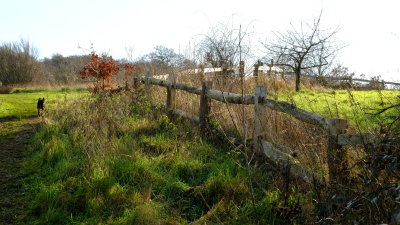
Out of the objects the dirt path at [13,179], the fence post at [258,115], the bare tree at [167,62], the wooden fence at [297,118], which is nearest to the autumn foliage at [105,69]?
the bare tree at [167,62]

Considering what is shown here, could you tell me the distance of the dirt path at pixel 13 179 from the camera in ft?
14.3

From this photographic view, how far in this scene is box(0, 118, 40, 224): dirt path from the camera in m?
4.37

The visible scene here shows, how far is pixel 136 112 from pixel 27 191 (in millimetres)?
4239

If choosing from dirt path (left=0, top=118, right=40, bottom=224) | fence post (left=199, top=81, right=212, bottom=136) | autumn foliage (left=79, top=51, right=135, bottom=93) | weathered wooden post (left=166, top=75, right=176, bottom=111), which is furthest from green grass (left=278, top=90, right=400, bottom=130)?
autumn foliage (left=79, top=51, right=135, bottom=93)

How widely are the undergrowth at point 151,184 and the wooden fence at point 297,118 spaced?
28 cm

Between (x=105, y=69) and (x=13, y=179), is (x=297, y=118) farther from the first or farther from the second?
(x=105, y=69)

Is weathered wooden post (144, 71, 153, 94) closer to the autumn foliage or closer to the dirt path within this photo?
the autumn foliage

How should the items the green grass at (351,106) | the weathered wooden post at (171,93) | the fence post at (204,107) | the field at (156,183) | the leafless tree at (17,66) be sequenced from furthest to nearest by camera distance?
the leafless tree at (17,66), the weathered wooden post at (171,93), the fence post at (204,107), the green grass at (351,106), the field at (156,183)

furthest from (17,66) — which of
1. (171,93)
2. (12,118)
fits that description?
(171,93)

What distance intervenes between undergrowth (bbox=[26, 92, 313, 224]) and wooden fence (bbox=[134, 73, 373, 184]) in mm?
283

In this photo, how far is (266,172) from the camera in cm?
504

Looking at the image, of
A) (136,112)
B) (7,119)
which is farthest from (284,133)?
(7,119)

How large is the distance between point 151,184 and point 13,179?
2310 mm

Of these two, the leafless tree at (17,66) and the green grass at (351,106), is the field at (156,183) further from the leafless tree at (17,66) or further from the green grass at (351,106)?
the leafless tree at (17,66)
